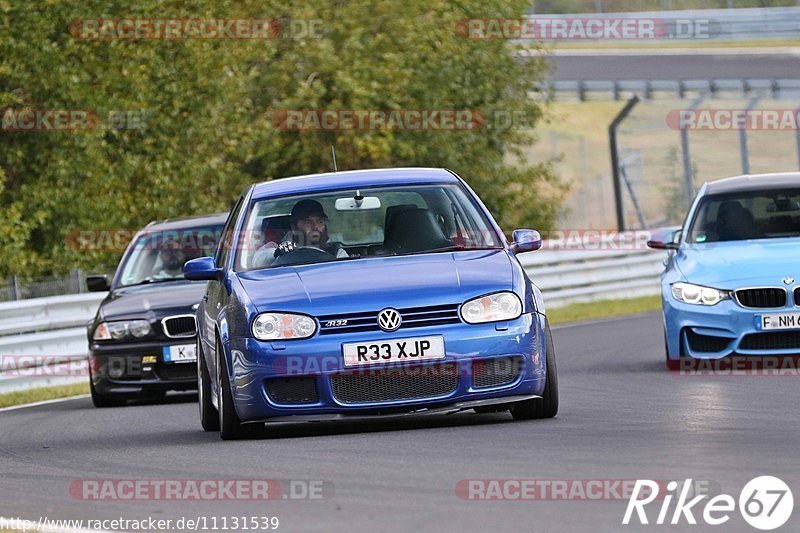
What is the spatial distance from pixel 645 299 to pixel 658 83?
16.6 m

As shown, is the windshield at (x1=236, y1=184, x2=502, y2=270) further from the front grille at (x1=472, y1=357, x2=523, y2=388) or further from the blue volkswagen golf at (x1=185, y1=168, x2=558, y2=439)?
the front grille at (x1=472, y1=357, x2=523, y2=388)

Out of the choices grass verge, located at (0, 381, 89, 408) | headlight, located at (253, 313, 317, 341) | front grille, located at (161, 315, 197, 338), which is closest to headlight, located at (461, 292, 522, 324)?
headlight, located at (253, 313, 317, 341)

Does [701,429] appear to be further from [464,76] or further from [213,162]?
[464,76]

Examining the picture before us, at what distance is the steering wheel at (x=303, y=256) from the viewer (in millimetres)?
10891

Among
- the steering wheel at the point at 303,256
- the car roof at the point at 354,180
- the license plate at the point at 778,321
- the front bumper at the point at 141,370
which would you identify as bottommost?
the front bumper at the point at 141,370

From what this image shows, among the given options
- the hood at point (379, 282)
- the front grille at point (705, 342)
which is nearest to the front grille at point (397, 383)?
the hood at point (379, 282)


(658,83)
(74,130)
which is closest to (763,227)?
(74,130)

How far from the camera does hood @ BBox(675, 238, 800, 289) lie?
13.4 m

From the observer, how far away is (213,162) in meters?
27.6

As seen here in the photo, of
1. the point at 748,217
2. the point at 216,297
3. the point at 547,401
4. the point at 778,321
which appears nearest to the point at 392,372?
the point at 547,401

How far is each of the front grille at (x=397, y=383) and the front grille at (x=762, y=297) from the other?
416 centimetres

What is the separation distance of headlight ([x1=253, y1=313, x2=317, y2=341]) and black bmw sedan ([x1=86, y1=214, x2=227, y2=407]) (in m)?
5.13

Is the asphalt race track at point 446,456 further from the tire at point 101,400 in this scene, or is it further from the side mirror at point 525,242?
the tire at point 101,400

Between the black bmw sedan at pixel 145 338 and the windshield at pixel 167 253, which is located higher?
the windshield at pixel 167 253
